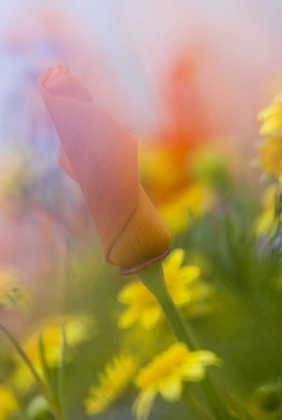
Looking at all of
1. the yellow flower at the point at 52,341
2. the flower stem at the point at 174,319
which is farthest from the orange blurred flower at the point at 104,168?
the yellow flower at the point at 52,341

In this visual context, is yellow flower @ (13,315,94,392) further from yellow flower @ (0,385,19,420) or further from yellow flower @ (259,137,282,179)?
yellow flower @ (259,137,282,179)

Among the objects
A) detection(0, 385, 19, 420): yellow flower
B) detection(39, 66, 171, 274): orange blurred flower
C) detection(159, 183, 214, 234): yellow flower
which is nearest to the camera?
detection(39, 66, 171, 274): orange blurred flower

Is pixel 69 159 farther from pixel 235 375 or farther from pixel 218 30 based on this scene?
Result: pixel 218 30

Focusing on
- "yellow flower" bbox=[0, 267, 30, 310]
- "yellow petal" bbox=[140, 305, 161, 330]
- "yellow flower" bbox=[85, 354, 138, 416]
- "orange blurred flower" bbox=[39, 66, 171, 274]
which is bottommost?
"yellow flower" bbox=[85, 354, 138, 416]

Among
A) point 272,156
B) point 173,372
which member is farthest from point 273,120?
point 173,372

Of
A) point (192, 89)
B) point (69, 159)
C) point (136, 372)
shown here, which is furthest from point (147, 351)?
point (192, 89)

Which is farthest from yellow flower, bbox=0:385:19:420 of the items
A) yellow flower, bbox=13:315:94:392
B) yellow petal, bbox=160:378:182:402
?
yellow petal, bbox=160:378:182:402

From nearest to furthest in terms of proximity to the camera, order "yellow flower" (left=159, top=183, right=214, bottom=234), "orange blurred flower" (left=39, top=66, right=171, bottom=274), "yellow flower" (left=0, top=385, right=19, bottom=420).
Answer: "orange blurred flower" (left=39, top=66, right=171, bottom=274) < "yellow flower" (left=0, top=385, right=19, bottom=420) < "yellow flower" (left=159, top=183, right=214, bottom=234)
